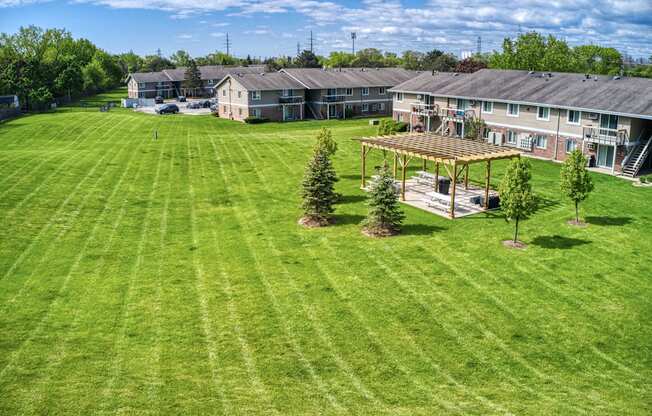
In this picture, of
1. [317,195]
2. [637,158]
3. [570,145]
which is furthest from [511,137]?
[317,195]

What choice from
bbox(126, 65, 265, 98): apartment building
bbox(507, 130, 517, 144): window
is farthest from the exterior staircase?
bbox(126, 65, 265, 98): apartment building

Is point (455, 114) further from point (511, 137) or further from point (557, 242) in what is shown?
point (557, 242)

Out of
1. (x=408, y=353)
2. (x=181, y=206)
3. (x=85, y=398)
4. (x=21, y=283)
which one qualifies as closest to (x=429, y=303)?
(x=408, y=353)

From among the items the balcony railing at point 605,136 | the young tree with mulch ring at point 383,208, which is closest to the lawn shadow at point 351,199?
the young tree with mulch ring at point 383,208

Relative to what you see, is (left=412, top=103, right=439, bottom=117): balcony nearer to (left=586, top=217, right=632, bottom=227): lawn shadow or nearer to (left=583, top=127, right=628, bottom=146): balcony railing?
(left=583, top=127, right=628, bottom=146): balcony railing

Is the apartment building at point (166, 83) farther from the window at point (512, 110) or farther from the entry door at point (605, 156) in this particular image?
the entry door at point (605, 156)

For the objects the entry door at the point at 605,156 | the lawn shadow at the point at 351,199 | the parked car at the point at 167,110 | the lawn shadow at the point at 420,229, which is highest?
the parked car at the point at 167,110

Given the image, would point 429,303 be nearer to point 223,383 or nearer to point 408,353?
point 408,353
